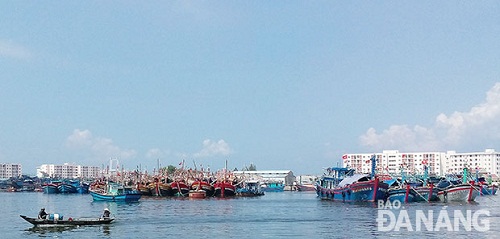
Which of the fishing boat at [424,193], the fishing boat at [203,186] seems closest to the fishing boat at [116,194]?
the fishing boat at [203,186]

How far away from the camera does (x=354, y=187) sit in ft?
295

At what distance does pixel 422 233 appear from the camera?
46.9 metres

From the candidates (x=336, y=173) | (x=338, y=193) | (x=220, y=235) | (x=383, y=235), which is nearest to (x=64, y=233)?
(x=220, y=235)

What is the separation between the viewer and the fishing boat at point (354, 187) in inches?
3378

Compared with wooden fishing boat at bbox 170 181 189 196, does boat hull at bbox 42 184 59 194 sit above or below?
below

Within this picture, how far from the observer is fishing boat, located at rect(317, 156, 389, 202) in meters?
85.8

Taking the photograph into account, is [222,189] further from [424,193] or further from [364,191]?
[424,193]

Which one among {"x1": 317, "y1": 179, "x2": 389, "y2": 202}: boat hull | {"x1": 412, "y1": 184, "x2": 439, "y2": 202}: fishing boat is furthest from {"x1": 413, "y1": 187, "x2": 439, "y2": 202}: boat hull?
{"x1": 317, "y1": 179, "x2": 389, "y2": 202}: boat hull

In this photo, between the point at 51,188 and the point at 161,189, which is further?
the point at 51,188

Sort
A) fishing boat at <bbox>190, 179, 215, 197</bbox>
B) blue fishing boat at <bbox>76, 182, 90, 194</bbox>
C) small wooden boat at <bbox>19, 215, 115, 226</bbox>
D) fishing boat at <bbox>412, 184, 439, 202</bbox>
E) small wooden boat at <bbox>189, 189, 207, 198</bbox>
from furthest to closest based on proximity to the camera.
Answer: blue fishing boat at <bbox>76, 182, 90, 194</bbox>, fishing boat at <bbox>190, 179, 215, 197</bbox>, small wooden boat at <bbox>189, 189, 207, 198</bbox>, fishing boat at <bbox>412, 184, 439, 202</bbox>, small wooden boat at <bbox>19, 215, 115, 226</bbox>

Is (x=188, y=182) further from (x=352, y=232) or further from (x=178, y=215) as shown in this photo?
(x=352, y=232)

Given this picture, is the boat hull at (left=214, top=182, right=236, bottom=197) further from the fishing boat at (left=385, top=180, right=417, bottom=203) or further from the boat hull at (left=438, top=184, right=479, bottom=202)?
the boat hull at (left=438, top=184, right=479, bottom=202)

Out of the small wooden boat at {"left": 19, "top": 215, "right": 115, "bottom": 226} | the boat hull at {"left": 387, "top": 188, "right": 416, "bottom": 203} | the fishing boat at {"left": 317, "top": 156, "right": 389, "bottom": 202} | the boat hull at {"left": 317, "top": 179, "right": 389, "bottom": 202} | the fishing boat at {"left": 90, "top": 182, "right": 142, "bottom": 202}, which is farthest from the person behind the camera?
the fishing boat at {"left": 90, "top": 182, "right": 142, "bottom": 202}

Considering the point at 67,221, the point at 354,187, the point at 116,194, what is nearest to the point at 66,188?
the point at 116,194
